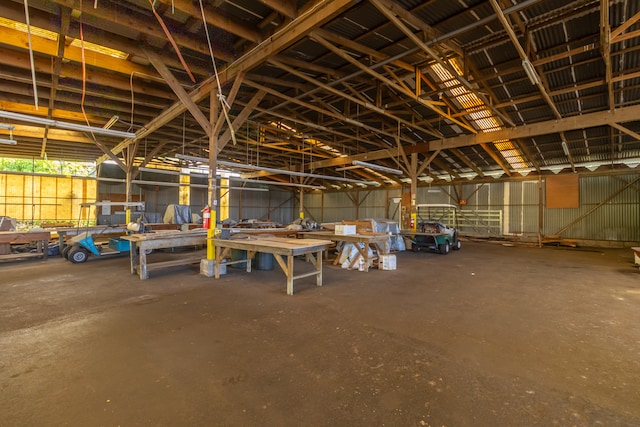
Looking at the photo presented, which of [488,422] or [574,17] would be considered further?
[574,17]

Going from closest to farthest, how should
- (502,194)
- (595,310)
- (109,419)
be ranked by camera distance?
(109,419) → (595,310) → (502,194)

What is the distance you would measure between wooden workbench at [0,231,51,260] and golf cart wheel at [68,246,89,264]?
3.96ft

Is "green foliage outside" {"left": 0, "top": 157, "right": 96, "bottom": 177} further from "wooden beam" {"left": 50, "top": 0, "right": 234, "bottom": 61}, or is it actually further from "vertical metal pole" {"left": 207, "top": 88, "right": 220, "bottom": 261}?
"wooden beam" {"left": 50, "top": 0, "right": 234, "bottom": 61}

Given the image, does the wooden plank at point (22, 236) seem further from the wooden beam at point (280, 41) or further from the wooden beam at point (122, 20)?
the wooden beam at point (122, 20)

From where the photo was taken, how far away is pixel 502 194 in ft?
51.0

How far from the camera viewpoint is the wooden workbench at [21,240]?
769cm

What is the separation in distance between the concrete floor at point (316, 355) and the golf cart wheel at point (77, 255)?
2374mm

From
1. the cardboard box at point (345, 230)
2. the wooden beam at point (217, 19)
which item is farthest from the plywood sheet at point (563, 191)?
the wooden beam at point (217, 19)

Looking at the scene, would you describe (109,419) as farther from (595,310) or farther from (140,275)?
(595,310)

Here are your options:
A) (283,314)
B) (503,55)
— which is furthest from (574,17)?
(283,314)

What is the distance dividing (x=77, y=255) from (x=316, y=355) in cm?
849

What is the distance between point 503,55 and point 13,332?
10.2 m

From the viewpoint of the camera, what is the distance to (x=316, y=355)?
285 cm

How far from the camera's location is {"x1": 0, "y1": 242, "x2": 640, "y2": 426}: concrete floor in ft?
6.66
